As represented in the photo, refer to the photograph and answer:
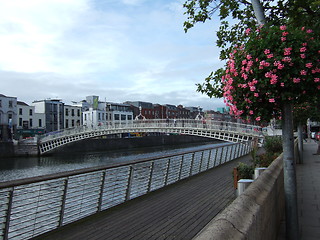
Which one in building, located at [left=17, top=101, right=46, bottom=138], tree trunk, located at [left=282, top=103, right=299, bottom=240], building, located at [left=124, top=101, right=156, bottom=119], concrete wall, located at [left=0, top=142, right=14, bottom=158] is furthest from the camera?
building, located at [left=124, top=101, right=156, bottom=119]

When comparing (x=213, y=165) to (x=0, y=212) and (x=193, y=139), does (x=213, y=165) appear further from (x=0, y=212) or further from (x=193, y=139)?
(x=193, y=139)

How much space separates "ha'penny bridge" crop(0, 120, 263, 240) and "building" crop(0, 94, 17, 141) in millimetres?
48614

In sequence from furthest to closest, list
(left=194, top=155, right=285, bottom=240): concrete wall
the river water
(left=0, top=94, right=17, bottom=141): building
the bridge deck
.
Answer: (left=0, top=94, right=17, bottom=141): building < the river water < the bridge deck < (left=194, top=155, right=285, bottom=240): concrete wall

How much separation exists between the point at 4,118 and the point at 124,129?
80.3 ft

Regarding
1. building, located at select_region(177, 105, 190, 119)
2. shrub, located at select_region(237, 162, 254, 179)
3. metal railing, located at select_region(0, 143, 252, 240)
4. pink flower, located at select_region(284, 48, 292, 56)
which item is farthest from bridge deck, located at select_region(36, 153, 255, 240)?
building, located at select_region(177, 105, 190, 119)

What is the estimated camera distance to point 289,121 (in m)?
3.56

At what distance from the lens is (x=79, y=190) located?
5.37 meters

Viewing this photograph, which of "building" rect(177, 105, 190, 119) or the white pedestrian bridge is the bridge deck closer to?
the white pedestrian bridge

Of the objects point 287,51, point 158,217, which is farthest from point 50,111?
point 287,51

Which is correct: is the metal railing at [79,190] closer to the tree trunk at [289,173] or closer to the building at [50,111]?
the tree trunk at [289,173]

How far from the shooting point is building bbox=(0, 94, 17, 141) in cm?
5244

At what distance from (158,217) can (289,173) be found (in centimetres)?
270

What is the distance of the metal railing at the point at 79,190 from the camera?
428 centimetres

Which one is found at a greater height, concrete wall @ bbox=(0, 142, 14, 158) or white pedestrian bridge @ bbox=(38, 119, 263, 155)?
white pedestrian bridge @ bbox=(38, 119, 263, 155)
